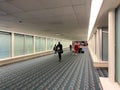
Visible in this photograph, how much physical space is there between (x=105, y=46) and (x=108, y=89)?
13.3ft

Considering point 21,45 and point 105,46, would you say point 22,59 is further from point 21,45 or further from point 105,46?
point 105,46

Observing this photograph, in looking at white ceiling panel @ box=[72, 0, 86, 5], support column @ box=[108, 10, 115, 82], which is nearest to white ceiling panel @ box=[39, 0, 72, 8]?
white ceiling panel @ box=[72, 0, 86, 5]

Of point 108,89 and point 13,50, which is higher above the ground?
point 13,50

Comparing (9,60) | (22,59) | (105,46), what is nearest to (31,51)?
(22,59)

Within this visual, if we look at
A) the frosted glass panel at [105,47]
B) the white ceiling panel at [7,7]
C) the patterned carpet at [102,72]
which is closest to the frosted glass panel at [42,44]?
the frosted glass panel at [105,47]

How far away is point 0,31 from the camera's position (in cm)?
796

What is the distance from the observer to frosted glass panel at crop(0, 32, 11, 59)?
8.20m

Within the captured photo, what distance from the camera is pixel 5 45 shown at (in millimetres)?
8609

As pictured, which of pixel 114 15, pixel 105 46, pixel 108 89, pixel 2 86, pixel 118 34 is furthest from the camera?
pixel 105 46

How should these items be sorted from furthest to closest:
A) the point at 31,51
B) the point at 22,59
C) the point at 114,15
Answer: the point at 31,51 → the point at 22,59 → the point at 114,15

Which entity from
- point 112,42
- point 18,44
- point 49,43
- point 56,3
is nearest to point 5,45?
point 18,44

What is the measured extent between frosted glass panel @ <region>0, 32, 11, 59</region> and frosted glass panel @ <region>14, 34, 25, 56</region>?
2.63 ft

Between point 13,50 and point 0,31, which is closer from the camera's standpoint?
point 0,31

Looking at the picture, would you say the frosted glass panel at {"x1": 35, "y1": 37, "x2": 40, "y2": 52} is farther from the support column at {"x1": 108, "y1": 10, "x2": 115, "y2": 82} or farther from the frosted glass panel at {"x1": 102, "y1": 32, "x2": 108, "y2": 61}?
the support column at {"x1": 108, "y1": 10, "x2": 115, "y2": 82}
